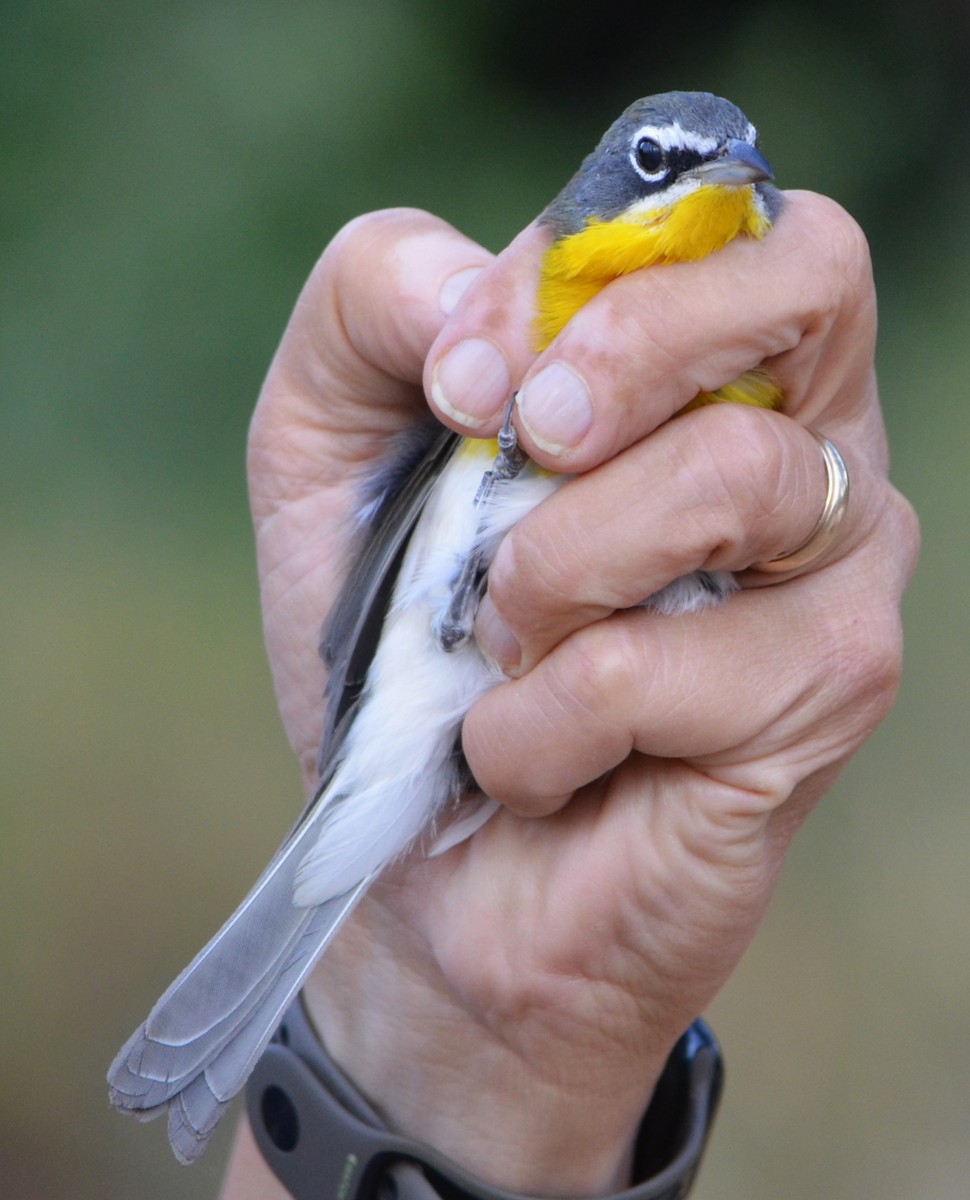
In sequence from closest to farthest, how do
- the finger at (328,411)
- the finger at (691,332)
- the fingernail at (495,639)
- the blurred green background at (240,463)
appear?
the finger at (691,332)
the fingernail at (495,639)
the finger at (328,411)
the blurred green background at (240,463)

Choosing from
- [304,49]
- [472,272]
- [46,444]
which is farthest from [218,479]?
[472,272]

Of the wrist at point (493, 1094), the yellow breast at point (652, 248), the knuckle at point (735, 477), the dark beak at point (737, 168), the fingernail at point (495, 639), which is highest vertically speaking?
the dark beak at point (737, 168)

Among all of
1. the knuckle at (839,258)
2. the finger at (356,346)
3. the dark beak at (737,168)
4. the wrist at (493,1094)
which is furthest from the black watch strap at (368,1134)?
the dark beak at (737,168)

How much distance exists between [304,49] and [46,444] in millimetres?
1542

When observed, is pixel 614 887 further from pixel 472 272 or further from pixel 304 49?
pixel 304 49

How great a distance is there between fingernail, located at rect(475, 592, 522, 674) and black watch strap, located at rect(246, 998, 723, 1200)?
2.03 feet

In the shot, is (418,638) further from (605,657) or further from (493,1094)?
(493,1094)

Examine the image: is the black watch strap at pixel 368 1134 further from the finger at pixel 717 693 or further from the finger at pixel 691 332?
the finger at pixel 691 332

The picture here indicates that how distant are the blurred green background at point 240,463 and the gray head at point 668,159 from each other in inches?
81.9

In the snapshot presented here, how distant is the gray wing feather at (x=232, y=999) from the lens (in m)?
1.51

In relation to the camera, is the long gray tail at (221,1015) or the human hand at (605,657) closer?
the human hand at (605,657)

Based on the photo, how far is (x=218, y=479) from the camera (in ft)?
14.1

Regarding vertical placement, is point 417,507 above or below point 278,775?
above

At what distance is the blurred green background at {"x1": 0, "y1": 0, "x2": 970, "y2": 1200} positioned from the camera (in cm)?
355
